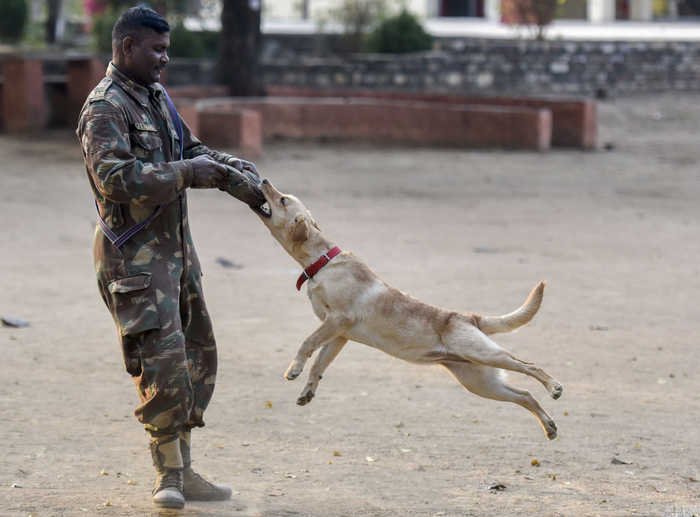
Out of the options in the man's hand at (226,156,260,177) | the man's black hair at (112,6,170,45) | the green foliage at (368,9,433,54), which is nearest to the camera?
the man's black hair at (112,6,170,45)

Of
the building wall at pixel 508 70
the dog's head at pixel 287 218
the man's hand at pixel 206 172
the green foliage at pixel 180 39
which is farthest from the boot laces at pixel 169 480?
the green foliage at pixel 180 39

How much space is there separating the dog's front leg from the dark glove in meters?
0.58

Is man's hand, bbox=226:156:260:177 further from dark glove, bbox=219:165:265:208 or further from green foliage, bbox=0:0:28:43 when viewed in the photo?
green foliage, bbox=0:0:28:43

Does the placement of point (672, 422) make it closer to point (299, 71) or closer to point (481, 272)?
point (481, 272)

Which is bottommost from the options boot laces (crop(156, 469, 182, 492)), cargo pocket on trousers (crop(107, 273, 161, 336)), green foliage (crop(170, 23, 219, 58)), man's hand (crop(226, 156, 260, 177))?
boot laces (crop(156, 469, 182, 492))

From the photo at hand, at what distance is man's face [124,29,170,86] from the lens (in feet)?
13.7

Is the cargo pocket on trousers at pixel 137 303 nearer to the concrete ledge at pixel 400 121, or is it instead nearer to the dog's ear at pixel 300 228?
the dog's ear at pixel 300 228

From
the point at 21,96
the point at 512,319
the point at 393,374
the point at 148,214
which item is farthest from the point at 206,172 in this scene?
the point at 21,96

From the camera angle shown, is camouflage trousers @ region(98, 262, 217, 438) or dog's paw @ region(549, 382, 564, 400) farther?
dog's paw @ region(549, 382, 564, 400)

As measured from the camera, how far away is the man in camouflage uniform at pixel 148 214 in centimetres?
410

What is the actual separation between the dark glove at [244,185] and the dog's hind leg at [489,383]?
3.47ft

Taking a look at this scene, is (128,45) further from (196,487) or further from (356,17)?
(356,17)

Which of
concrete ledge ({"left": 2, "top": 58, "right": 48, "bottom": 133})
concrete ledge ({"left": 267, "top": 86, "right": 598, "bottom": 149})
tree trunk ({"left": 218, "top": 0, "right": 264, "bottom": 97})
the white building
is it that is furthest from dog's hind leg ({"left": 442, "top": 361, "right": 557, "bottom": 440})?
the white building

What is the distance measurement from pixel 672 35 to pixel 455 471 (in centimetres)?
2657
